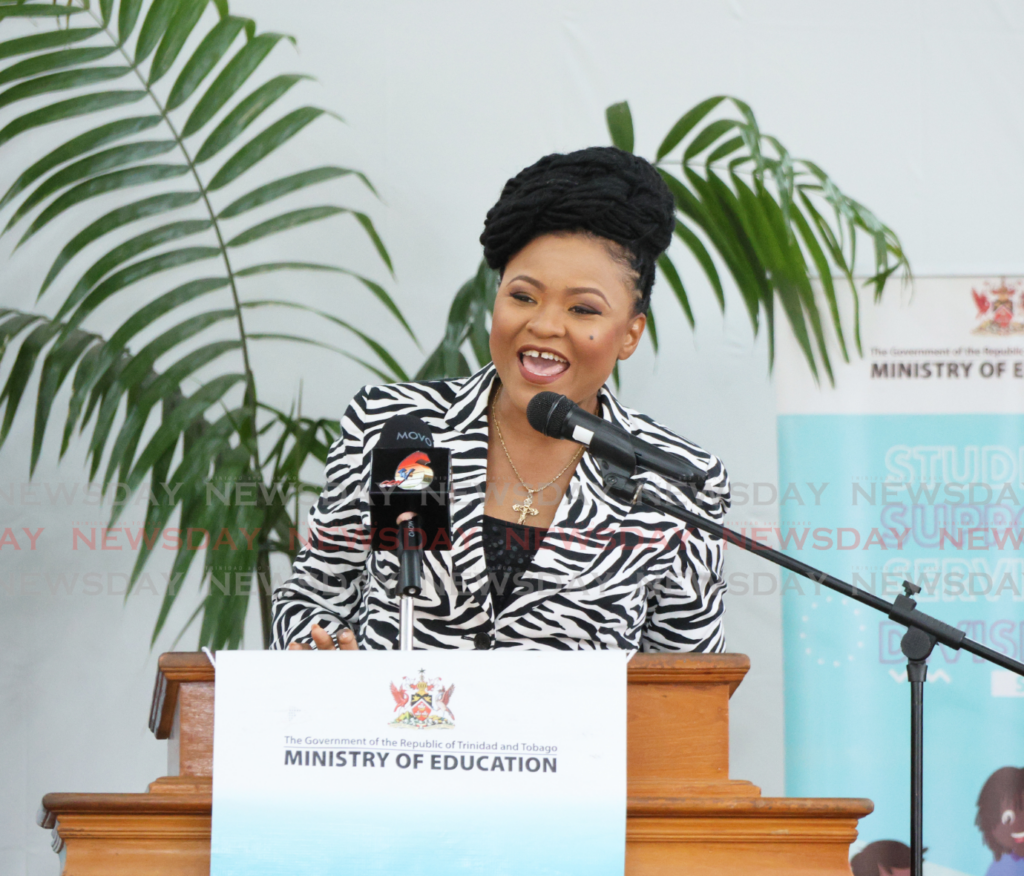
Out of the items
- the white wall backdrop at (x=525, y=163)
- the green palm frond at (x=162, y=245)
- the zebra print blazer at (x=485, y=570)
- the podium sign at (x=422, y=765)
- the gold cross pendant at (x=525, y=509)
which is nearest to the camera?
the podium sign at (x=422, y=765)

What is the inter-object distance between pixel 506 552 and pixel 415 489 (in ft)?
2.19

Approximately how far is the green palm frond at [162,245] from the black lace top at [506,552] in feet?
3.89

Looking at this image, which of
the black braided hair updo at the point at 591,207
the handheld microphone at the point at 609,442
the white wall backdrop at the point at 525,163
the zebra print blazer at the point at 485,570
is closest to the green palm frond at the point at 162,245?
the white wall backdrop at the point at 525,163

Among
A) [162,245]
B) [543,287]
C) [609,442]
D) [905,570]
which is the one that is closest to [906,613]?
[609,442]

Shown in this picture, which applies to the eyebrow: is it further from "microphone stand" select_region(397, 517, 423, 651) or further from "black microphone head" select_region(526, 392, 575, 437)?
"microphone stand" select_region(397, 517, 423, 651)

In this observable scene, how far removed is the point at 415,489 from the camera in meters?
1.22

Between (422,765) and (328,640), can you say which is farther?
(328,640)

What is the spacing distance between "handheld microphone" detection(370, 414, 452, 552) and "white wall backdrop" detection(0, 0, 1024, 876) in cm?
192

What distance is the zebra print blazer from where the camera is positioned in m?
1.81

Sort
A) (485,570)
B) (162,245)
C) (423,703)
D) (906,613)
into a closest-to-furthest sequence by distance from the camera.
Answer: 1. (423,703)
2. (906,613)
3. (485,570)
4. (162,245)

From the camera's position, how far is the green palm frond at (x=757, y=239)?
2.96 metres

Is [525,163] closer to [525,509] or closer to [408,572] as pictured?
[525,509]

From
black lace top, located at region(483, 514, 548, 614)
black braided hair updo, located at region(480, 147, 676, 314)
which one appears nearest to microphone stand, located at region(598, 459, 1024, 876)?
black lace top, located at region(483, 514, 548, 614)

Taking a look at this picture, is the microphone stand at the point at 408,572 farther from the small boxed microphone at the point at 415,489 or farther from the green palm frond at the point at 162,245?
the green palm frond at the point at 162,245
